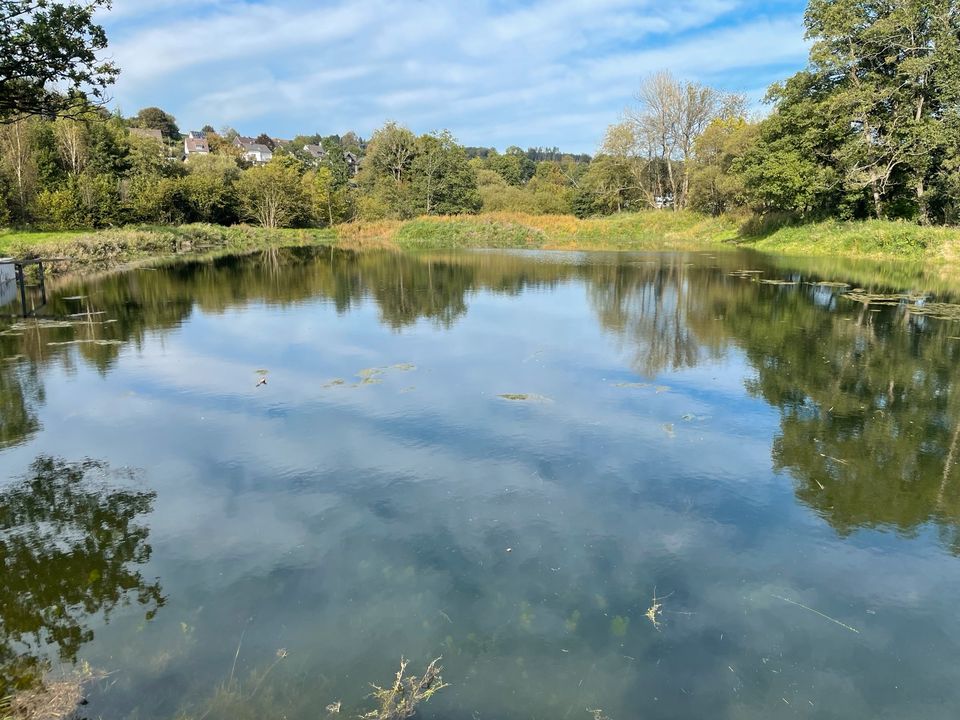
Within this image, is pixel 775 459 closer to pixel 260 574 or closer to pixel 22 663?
pixel 260 574

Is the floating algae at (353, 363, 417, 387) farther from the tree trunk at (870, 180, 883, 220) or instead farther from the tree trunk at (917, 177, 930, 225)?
the tree trunk at (870, 180, 883, 220)

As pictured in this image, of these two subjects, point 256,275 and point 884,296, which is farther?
point 256,275

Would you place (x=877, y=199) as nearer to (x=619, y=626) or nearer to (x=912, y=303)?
(x=912, y=303)

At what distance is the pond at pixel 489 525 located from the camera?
364 cm

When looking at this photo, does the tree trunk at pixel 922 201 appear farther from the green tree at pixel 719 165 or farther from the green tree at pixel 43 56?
the green tree at pixel 43 56

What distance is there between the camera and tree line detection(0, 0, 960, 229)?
27.2m

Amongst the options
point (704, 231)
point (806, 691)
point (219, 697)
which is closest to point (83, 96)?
point (219, 697)

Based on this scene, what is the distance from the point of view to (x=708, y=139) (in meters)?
45.0

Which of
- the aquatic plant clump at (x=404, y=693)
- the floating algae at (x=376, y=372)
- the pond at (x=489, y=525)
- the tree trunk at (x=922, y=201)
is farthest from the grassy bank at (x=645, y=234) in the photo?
the aquatic plant clump at (x=404, y=693)

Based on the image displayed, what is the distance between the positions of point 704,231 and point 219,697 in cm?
4570

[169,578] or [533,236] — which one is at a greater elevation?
[533,236]

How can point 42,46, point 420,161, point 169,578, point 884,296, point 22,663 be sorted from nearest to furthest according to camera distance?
point 22,663 → point 169,578 → point 42,46 → point 884,296 → point 420,161

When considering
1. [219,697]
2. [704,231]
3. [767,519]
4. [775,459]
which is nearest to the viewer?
[219,697]

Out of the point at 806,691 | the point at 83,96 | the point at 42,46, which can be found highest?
the point at 42,46
